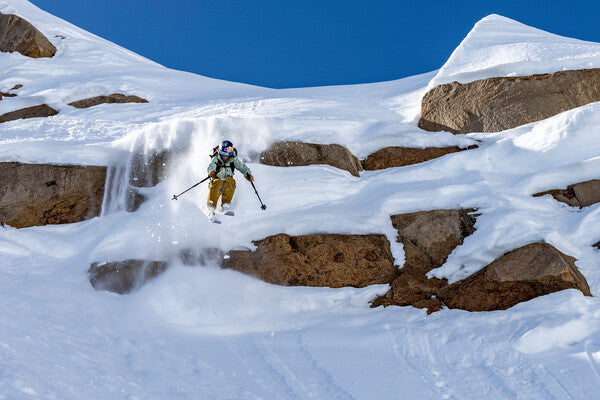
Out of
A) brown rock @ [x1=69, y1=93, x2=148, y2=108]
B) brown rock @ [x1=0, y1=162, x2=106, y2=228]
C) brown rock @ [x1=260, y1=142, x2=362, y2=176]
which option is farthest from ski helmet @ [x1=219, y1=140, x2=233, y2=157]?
brown rock @ [x1=69, y1=93, x2=148, y2=108]

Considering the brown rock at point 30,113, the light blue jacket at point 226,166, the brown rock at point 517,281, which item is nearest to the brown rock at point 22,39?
the brown rock at point 30,113

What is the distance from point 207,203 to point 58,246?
3160mm

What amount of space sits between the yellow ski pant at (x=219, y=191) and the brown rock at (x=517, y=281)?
4.59 metres

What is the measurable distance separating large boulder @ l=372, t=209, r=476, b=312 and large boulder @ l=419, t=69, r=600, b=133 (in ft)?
16.6

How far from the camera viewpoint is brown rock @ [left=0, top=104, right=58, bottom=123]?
1862cm

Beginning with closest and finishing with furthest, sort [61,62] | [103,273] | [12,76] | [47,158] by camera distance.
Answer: [103,273] < [47,158] < [12,76] < [61,62]

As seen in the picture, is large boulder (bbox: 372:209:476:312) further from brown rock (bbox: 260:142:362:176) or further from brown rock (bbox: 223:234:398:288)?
brown rock (bbox: 260:142:362:176)

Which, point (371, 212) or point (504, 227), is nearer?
point (504, 227)

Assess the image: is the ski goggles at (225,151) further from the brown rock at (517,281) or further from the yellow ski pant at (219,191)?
the brown rock at (517,281)

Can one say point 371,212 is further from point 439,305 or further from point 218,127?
point 218,127

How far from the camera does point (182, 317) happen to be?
8.52 metres

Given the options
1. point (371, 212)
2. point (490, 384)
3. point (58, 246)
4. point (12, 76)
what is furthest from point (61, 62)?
point (490, 384)

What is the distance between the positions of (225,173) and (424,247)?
418cm

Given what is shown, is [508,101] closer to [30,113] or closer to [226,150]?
[226,150]
